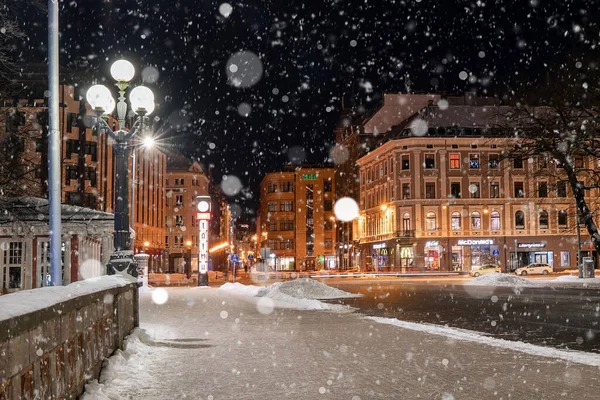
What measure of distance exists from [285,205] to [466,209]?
51539 mm

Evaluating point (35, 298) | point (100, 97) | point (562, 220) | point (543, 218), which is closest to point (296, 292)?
point (100, 97)

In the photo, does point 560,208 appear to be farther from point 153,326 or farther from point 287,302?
point 153,326

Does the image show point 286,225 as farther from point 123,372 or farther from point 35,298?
point 35,298

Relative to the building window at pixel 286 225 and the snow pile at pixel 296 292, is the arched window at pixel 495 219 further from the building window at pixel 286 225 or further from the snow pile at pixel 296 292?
the building window at pixel 286 225

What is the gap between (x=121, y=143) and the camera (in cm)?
1488

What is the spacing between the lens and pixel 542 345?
13.0 meters

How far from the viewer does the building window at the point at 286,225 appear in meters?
118

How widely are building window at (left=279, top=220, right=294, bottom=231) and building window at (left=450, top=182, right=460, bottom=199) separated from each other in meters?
49.3

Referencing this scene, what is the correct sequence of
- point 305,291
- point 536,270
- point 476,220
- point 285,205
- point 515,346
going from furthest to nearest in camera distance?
point 285,205
point 476,220
point 536,270
point 305,291
point 515,346

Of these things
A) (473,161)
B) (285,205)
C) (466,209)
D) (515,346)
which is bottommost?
(515,346)

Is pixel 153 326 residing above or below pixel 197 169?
below

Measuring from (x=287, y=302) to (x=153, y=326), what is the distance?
10493 millimetres

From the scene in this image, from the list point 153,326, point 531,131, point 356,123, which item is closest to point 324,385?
point 153,326

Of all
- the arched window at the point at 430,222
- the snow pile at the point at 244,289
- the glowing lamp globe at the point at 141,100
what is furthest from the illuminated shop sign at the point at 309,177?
the glowing lamp globe at the point at 141,100
